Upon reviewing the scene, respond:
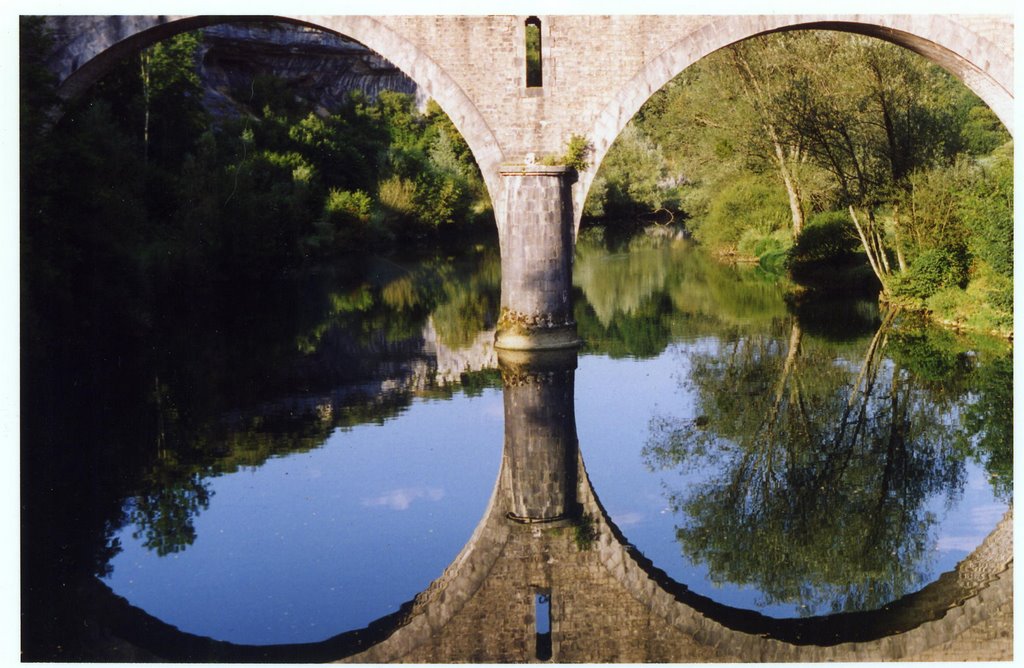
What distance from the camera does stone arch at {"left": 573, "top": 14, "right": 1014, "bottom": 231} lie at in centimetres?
1490

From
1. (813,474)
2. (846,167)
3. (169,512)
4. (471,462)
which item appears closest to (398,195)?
(846,167)

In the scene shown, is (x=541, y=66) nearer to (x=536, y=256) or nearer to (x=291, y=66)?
(x=536, y=256)

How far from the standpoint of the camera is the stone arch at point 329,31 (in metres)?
15.2

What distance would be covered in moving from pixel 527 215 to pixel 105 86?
17332 mm

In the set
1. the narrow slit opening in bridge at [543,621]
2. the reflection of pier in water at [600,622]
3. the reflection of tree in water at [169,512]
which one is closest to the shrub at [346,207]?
the reflection of tree in water at [169,512]

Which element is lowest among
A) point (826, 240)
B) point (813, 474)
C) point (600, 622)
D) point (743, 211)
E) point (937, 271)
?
point (600, 622)

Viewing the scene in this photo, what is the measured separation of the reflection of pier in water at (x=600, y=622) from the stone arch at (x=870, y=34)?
8.32m

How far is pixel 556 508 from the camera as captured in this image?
9.09m

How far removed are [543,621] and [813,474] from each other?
12.5ft

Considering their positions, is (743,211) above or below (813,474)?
above

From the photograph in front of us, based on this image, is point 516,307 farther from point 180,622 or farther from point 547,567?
point 180,622

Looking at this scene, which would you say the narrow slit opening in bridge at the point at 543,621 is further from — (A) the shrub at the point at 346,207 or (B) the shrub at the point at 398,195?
(B) the shrub at the point at 398,195

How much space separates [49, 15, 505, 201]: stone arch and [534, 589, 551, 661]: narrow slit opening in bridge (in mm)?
8889

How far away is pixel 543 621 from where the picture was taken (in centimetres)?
694
